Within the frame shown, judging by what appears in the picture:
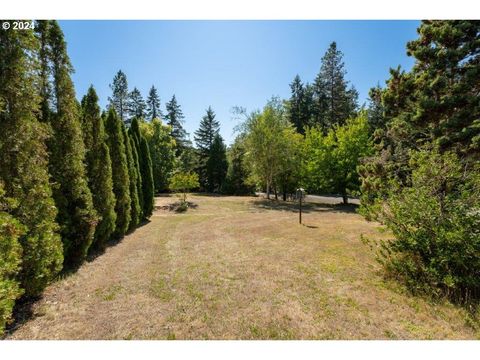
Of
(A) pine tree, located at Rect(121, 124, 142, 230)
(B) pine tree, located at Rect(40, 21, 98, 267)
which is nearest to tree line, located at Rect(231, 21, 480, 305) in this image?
(B) pine tree, located at Rect(40, 21, 98, 267)

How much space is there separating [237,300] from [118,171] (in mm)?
7860

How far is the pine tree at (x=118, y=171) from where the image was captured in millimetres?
9797

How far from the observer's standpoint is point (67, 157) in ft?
20.8

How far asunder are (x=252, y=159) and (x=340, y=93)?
24.6 metres

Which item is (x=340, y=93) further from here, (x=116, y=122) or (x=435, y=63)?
(x=116, y=122)

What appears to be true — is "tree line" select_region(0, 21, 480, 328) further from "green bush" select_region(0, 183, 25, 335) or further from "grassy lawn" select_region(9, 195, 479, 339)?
"grassy lawn" select_region(9, 195, 479, 339)

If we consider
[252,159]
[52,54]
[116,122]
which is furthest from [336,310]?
[252,159]

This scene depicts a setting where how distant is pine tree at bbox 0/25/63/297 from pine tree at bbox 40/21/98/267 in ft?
4.56

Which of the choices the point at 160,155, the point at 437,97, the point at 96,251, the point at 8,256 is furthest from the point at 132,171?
the point at 160,155

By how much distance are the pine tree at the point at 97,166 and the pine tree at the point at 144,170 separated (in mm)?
5997

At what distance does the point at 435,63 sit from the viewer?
7.79m

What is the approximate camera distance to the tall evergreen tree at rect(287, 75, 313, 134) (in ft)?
137

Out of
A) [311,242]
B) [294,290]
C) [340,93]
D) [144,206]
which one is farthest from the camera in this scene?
[340,93]

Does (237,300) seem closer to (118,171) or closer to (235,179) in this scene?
(118,171)
